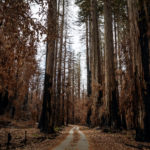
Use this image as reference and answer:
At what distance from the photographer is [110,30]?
11203 mm

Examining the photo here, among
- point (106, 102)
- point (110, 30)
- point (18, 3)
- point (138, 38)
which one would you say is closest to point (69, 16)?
point (110, 30)

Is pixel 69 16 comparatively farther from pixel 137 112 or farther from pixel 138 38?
pixel 137 112

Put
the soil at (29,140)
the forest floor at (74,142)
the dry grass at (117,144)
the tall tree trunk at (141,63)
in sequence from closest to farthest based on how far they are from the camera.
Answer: the dry grass at (117,144) → the forest floor at (74,142) → the tall tree trunk at (141,63) → the soil at (29,140)

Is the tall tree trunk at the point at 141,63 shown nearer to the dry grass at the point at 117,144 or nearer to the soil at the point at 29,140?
the dry grass at the point at 117,144

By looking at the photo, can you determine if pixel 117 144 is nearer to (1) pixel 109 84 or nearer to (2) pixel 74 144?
(2) pixel 74 144

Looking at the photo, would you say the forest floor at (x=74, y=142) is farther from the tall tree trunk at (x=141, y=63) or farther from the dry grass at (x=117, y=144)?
the tall tree trunk at (x=141, y=63)

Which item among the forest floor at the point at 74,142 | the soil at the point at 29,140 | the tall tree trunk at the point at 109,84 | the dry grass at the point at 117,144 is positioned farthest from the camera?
the tall tree trunk at the point at 109,84

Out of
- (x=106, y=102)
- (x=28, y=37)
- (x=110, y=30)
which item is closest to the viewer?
(x=28, y=37)

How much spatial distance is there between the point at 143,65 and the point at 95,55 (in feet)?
33.8

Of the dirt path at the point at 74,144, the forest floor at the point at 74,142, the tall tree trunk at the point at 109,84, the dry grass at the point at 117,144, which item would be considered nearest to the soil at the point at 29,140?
the forest floor at the point at 74,142

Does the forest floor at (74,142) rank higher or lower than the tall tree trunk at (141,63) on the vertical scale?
lower

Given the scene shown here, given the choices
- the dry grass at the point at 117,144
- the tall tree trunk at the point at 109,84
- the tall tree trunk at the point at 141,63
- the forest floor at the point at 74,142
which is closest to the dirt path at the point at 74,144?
the forest floor at the point at 74,142

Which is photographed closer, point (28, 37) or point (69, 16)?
point (28, 37)

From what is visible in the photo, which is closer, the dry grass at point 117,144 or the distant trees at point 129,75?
the dry grass at point 117,144
